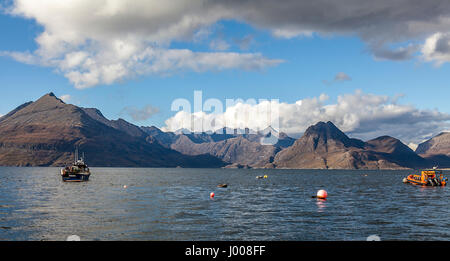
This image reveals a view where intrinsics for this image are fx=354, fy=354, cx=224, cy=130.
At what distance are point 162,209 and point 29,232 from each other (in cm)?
2319

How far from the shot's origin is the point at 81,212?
178 feet

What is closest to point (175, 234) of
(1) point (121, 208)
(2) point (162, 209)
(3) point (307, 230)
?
(3) point (307, 230)

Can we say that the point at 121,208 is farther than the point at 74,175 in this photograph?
No

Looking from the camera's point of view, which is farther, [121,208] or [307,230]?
[121,208]
